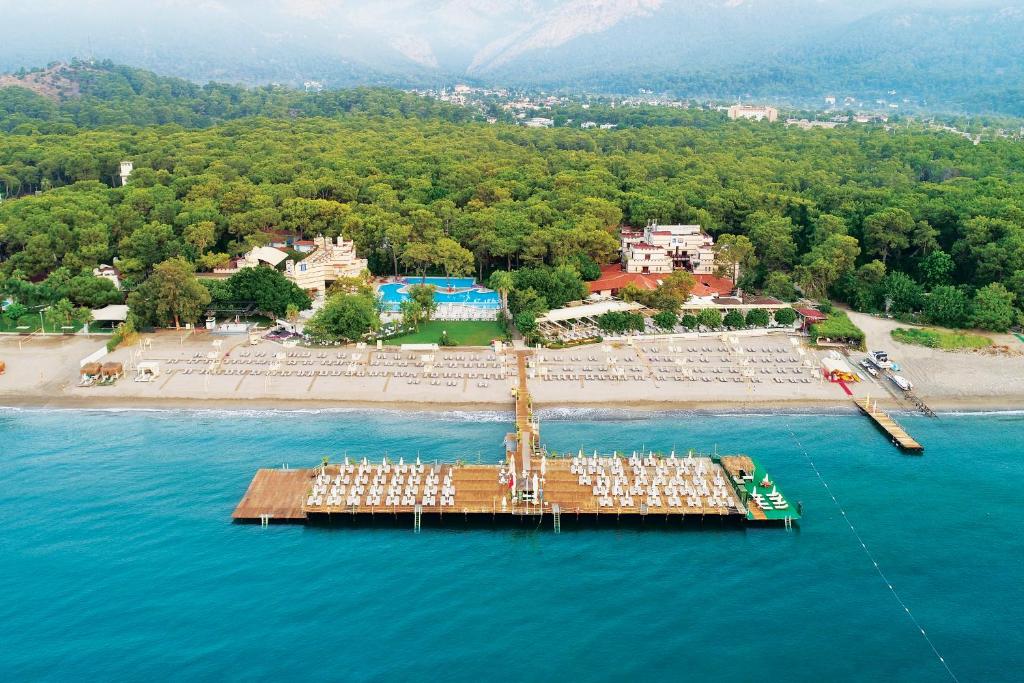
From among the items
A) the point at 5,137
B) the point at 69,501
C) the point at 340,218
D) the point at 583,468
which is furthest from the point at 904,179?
the point at 5,137

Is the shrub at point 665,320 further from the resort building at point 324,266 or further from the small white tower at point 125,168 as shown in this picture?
the small white tower at point 125,168

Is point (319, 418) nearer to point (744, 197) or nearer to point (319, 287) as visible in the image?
point (319, 287)

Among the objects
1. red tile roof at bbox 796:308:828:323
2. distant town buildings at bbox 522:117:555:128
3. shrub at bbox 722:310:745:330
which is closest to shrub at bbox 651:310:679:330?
shrub at bbox 722:310:745:330

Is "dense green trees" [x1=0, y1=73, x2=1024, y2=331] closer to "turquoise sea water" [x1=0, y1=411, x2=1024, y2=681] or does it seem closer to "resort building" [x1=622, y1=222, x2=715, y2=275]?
"resort building" [x1=622, y1=222, x2=715, y2=275]

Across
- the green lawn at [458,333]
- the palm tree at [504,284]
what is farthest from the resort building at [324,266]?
the palm tree at [504,284]

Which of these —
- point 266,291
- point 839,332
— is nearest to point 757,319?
point 839,332
